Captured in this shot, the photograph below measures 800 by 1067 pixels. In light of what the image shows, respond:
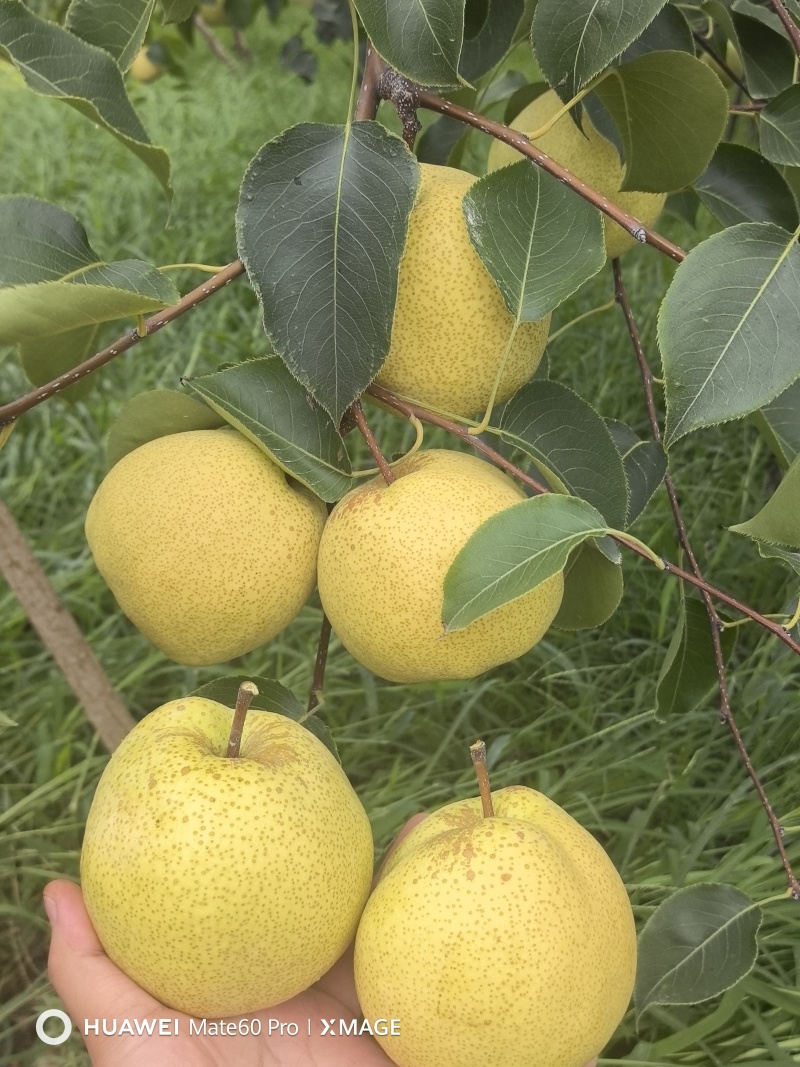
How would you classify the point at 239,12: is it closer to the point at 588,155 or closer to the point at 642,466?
the point at 588,155

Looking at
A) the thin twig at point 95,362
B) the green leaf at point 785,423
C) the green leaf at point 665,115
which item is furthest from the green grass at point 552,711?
the thin twig at point 95,362

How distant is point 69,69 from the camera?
87 cm

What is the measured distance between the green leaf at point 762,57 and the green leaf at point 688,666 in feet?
1.85

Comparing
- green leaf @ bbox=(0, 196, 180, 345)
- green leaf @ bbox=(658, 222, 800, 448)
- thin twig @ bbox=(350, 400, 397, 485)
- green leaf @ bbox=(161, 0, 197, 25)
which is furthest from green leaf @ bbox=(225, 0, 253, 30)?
green leaf @ bbox=(658, 222, 800, 448)

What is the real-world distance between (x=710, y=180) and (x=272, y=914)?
856 mm

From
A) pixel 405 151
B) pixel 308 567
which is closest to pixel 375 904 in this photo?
pixel 308 567

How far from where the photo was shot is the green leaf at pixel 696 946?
103cm

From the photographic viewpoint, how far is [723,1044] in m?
1.50

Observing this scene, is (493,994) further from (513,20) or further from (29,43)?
(513,20)

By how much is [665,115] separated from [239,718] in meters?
0.66

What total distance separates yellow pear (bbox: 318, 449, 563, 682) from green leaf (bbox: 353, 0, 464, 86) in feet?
1.05

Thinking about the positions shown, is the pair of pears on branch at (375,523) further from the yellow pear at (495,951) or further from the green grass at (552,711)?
the green grass at (552,711)

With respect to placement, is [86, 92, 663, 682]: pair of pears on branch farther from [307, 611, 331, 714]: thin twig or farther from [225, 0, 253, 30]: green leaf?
[225, 0, 253, 30]: green leaf

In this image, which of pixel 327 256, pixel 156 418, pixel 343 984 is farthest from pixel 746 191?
pixel 343 984
